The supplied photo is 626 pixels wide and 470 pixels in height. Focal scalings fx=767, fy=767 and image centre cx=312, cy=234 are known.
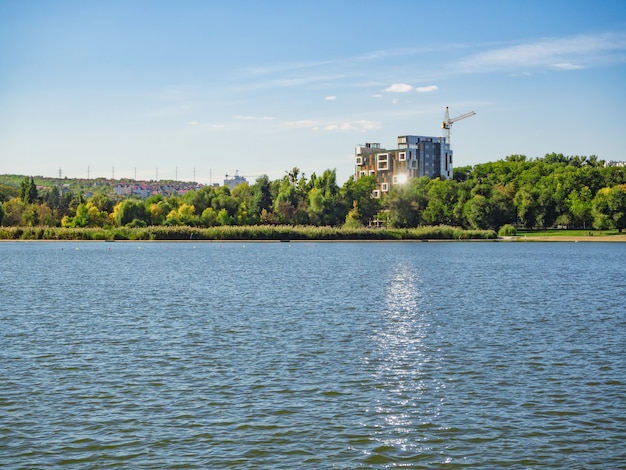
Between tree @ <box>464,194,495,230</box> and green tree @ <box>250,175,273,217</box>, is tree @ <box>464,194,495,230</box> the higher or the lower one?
the lower one

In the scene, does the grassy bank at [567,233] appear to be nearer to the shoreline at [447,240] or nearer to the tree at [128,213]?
the shoreline at [447,240]

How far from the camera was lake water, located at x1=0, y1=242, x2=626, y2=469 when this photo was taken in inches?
581

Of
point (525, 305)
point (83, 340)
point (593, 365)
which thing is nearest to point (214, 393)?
point (83, 340)

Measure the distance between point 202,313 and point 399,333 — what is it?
10176 millimetres

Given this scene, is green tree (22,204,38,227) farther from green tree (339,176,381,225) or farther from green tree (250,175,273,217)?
green tree (339,176,381,225)

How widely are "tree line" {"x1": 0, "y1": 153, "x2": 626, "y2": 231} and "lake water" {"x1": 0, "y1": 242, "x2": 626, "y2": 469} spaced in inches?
4199

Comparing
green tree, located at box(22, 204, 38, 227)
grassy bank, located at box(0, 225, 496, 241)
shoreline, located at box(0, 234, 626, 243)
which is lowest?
shoreline, located at box(0, 234, 626, 243)

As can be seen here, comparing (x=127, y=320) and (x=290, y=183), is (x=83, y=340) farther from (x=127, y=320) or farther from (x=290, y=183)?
(x=290, y=183)

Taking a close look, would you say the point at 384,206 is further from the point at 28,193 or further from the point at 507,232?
the point at 28,193

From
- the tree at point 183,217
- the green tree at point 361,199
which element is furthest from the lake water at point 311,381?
the green tree at point 361,199

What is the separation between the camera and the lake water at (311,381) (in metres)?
14.8

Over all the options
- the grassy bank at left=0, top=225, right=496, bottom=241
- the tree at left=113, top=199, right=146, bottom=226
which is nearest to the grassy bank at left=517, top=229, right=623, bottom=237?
the grassy bank at left=0, top=225, right=496, bottom=241

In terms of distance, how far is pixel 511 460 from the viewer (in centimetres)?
1418

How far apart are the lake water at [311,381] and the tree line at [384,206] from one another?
107 m
